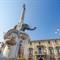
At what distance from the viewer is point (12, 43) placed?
684 inches

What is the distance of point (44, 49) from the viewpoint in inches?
846

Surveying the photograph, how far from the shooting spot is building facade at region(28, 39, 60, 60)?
66.3 ft

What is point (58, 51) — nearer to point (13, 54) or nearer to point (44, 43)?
point (44, 43)

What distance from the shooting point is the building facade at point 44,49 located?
20219 mm

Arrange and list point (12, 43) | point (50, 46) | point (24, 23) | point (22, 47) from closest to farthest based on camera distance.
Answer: point (12, 43)
point (22, 47)
point (50, 46)
point (24, 23)

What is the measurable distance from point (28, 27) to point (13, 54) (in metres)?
7.39

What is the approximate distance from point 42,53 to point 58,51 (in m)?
2.64

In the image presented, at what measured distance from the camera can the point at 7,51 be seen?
17.5 metres

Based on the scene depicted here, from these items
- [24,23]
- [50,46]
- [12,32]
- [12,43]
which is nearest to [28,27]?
[24,23]

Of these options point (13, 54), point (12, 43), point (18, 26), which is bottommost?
point (13, 54)

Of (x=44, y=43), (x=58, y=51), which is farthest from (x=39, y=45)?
(x=58, y=51)

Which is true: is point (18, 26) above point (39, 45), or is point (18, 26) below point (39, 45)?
above

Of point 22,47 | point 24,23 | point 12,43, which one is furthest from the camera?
point 24,23

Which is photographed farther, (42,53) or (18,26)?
(18,26)
